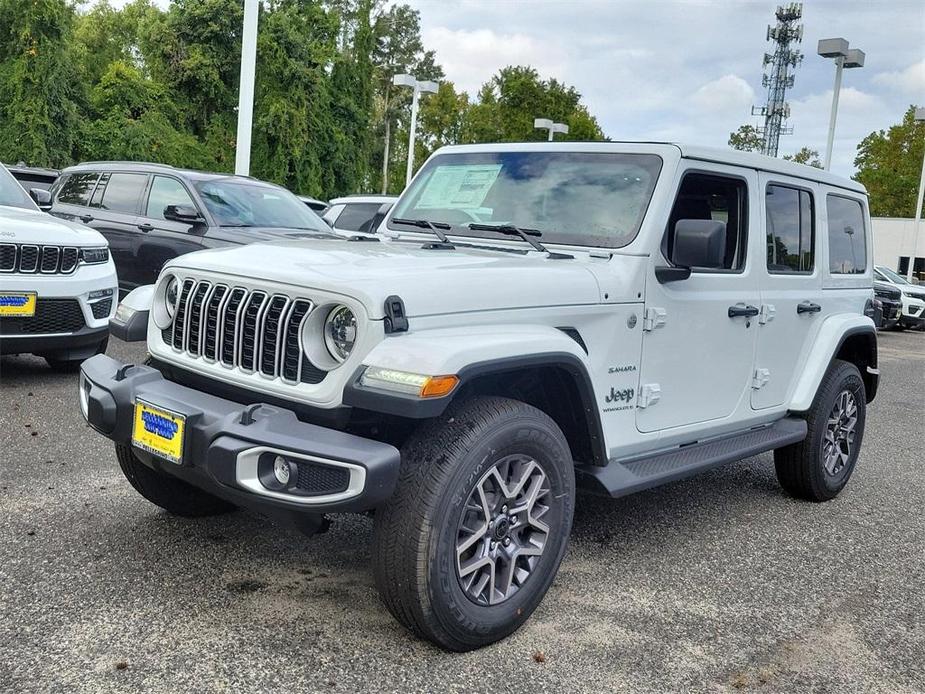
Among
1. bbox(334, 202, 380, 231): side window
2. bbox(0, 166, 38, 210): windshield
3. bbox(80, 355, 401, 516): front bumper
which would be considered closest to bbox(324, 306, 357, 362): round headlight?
bbox(80, 355, 401, 516): front bumper

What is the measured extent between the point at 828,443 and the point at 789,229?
1.36 meters

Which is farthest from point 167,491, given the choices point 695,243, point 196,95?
point 196,95

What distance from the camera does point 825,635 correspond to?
340 centimetres

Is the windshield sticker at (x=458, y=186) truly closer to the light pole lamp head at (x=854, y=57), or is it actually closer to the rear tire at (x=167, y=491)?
the rear tire at (x=167, y=491)

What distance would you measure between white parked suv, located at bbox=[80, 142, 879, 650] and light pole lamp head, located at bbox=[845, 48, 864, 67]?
2089 cm

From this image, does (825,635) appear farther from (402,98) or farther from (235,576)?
(402,98)

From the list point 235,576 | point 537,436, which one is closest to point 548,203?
point 537,436

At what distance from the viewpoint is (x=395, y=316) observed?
109 inches

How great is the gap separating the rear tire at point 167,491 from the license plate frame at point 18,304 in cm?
292

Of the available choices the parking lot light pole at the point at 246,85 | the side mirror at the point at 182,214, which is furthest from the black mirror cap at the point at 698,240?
the parking lot light pole at the point at 246,85

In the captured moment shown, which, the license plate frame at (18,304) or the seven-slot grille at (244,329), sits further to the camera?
the license plate frame at (18,304)

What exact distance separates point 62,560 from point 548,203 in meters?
2.58

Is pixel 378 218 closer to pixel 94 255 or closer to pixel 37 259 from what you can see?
pixel 94 255

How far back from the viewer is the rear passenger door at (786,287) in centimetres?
450
